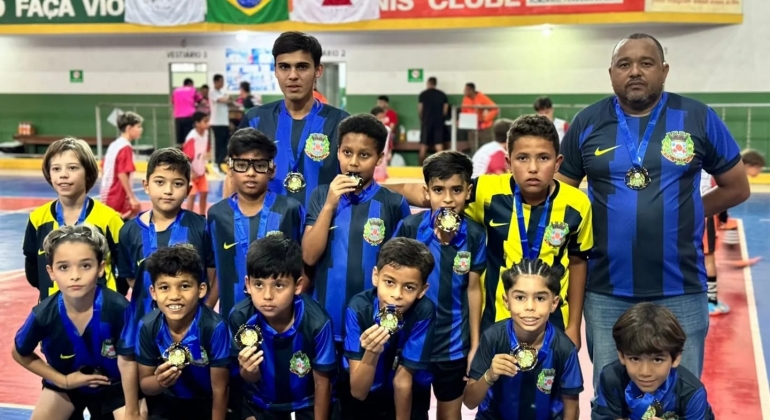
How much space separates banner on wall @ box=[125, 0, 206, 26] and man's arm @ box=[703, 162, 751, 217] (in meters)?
19.0

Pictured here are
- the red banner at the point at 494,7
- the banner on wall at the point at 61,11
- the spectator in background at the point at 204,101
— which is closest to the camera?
the red banner at the point at 494,7

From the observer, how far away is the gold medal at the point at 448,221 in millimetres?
4336

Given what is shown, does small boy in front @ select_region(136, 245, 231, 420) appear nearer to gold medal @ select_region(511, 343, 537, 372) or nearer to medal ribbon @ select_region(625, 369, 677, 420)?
gold medal @ select_region(511, 343, 537, 372)

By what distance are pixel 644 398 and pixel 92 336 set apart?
2964mm

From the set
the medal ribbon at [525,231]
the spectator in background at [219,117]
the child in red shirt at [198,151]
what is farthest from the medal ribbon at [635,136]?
the spectator in background at [219,117]

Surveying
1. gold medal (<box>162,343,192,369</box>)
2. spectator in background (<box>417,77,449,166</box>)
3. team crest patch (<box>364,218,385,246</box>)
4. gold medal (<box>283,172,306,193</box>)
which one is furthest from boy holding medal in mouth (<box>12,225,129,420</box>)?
spectator in background (<box>417,77,449,166</box>)

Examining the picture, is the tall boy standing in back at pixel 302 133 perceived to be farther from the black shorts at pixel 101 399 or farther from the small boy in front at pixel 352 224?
the black shorts at pixel 101 399

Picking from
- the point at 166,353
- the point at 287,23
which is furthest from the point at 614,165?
the point at 287,23

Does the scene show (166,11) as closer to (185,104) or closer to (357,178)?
(185,104)

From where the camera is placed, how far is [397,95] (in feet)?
75.7

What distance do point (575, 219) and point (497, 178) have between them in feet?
1.61

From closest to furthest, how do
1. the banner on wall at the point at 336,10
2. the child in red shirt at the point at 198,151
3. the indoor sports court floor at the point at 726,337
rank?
the indoor sports court floor at the point at 726,337, the child in red shirt at the point at 198,151, the banner on wall at the point at 336,10

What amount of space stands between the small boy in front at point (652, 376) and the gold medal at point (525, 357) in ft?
1.29

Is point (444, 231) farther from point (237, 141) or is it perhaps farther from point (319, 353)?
point (237, 141)
